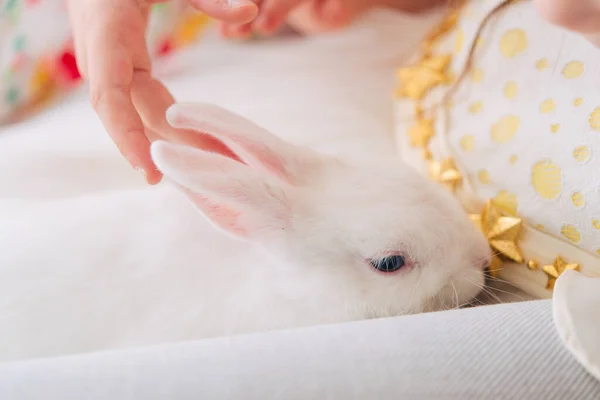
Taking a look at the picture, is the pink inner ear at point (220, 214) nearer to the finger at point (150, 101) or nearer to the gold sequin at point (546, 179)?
the finger at point (150, 101)

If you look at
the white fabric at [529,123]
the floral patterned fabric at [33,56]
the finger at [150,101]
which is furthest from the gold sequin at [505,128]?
the floral patterned fabric at [33,56]

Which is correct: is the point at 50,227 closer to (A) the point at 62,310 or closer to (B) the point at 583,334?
(A) the point at 62,310

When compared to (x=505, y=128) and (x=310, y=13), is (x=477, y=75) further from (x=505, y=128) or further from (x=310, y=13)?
(x=310, y=13)

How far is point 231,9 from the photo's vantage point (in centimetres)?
76

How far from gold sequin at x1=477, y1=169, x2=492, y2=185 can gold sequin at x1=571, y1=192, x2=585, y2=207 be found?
15 cm

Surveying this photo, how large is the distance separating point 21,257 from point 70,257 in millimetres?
61

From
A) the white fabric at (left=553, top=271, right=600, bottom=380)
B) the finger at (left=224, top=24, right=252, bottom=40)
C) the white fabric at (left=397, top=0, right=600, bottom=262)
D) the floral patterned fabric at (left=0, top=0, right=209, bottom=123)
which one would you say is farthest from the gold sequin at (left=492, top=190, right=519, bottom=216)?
the floral patterned fabric at (left=0, top=0, right=209, bottom=123)

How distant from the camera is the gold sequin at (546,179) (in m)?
0.81

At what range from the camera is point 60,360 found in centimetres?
59

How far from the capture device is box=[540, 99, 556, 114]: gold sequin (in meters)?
0.83

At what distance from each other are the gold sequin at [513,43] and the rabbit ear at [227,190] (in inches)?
16.1

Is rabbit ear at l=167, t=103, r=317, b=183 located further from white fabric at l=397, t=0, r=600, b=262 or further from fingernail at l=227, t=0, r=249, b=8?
white fabric at l=397, t=0, r=600, b=262

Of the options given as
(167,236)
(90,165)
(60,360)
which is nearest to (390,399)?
(60,360)

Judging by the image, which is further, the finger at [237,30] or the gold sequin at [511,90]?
the finger at [237,30]
